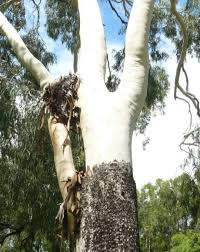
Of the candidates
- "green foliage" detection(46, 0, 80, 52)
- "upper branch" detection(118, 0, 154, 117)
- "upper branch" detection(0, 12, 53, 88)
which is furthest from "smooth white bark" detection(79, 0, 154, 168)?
"green foliage" detection(46, 0, 80, 52)

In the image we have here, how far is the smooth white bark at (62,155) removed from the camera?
2.46m

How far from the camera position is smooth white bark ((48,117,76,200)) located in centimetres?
246

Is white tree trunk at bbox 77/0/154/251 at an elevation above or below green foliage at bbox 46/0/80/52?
below

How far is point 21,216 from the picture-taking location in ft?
25.4

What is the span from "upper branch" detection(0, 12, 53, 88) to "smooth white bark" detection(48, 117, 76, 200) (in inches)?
14.6

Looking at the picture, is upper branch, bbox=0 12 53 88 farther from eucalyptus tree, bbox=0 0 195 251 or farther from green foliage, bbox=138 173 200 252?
green foliage, bbox=138 173 200 252

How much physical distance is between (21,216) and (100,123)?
5.60m

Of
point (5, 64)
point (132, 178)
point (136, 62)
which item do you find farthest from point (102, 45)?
point (5, 64)

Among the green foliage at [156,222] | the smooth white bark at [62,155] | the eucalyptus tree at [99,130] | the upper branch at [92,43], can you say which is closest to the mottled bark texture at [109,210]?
the eucalyptus tree at [99,130]

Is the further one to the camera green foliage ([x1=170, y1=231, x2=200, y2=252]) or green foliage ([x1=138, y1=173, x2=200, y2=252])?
green foliage ([x1=138, y1=173, x2=200, y2=252])

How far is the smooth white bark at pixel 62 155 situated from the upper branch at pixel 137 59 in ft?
1.18

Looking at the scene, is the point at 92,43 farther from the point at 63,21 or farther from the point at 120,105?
the point at 63,21

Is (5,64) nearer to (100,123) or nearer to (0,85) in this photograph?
(0,85)

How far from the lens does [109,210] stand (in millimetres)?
2160
